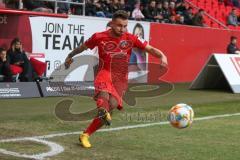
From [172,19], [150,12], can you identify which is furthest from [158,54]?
[172,19]

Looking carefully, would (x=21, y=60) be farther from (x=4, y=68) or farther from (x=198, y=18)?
(x=198, y=18)

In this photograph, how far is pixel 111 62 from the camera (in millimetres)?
7906

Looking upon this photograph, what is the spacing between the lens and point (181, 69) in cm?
2083

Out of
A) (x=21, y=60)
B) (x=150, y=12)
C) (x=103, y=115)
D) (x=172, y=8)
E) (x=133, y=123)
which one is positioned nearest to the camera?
(x=103, y=115)

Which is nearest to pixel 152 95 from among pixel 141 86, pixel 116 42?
pixel 141 86

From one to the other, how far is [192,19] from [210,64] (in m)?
5.27

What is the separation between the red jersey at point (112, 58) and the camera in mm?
7801

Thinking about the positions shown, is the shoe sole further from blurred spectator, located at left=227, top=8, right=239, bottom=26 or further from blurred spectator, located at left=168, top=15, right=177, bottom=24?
blurred spectator, located at left=227, top=8, right=239, bottom=26

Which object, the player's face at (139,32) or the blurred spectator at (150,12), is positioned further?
the blurred spectator at (150,12)

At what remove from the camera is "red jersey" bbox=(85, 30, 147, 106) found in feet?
25.6

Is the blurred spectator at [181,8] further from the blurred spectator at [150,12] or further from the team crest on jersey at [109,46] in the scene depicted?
the team crest on jersey at [109,46]

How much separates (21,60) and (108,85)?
23.4ft

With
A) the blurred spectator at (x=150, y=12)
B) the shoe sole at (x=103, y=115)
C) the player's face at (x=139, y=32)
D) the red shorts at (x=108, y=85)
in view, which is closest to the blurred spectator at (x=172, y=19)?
the blurred spectator at (x=150, y=12)

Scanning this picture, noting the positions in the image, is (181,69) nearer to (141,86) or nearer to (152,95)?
(141,86)
